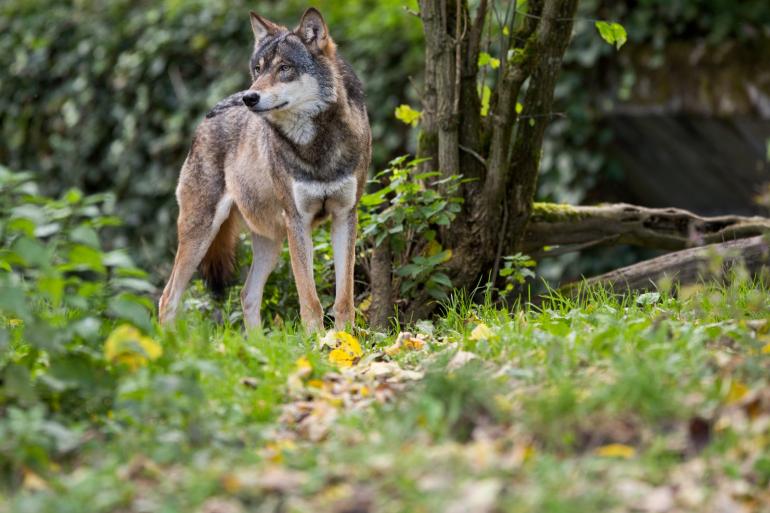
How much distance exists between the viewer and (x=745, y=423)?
11.0ft

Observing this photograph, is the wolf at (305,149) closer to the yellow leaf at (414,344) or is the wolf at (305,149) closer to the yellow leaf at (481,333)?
the yellow leaf at (414,344)

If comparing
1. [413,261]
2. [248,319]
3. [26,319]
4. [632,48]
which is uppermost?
[632,48]

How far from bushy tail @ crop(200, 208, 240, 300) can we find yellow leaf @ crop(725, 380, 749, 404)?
403cm

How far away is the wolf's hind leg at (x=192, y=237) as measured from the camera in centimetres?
679

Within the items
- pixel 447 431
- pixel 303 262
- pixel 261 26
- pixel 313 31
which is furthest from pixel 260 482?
pixel 261 26

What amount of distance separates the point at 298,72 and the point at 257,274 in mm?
1505

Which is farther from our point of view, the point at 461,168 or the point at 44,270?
the point at 461,168

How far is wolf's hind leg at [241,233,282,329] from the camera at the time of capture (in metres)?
6.72

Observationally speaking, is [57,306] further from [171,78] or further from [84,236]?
[171,78]

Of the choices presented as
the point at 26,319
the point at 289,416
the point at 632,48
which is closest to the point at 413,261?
the point at 289,416

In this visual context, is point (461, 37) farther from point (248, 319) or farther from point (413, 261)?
point (248, 319)

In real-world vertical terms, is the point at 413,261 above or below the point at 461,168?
below

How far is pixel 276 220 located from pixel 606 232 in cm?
220

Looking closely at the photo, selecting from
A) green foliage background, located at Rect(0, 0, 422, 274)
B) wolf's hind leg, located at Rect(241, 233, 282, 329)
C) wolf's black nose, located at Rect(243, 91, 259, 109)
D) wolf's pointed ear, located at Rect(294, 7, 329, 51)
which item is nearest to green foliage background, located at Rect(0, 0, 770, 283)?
green foliage background, located at Rect(0, 0, 422, 274)
